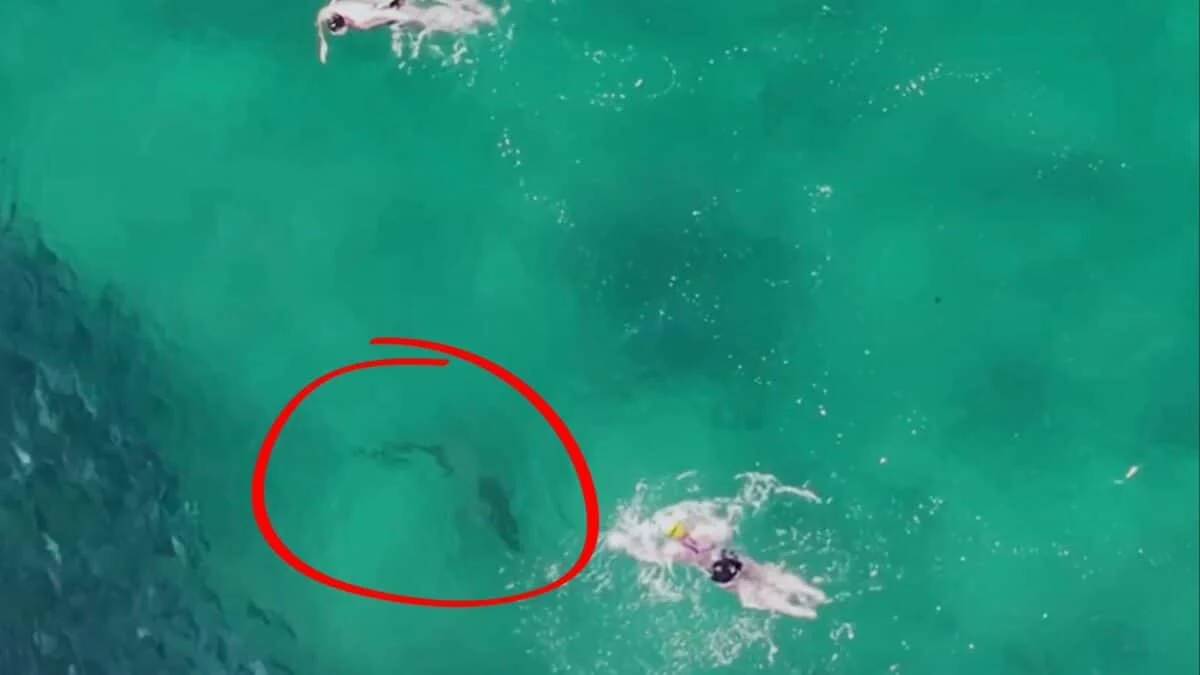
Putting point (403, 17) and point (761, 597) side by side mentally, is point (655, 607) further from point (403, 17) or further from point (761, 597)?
point (403, 17)

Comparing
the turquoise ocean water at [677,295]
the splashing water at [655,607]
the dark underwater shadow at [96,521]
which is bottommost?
the dark underwater shadow at [96,521]

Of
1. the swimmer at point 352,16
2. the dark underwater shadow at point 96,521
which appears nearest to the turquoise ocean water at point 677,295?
the swimmer at point 352,16

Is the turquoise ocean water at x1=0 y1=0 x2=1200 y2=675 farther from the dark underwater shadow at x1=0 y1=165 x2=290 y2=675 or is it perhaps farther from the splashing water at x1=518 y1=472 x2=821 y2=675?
the dark underwater shadow at x1=0 y1=165 x2=290 y2=675

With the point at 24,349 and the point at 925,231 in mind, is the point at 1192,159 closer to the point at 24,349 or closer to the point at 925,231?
the point at 925,231

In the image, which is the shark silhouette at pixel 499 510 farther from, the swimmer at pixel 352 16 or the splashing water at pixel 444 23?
the swimmer at pixel 352 16

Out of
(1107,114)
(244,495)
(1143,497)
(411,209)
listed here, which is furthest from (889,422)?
(244,495)

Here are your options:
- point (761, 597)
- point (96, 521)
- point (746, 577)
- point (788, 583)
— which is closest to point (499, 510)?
point (746, 577)
